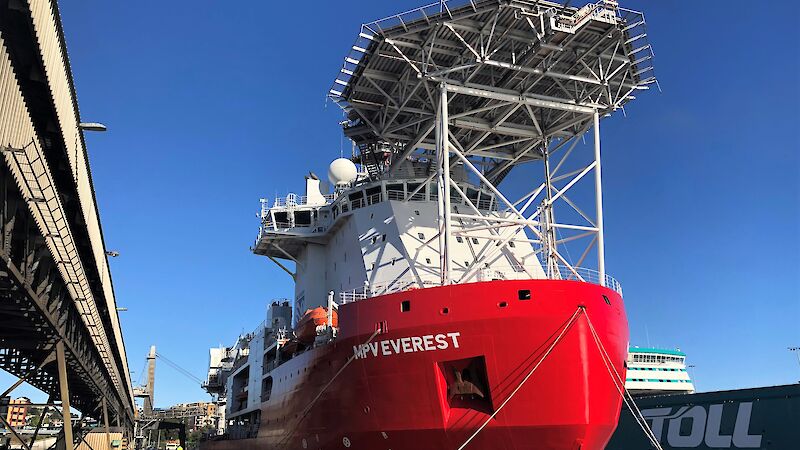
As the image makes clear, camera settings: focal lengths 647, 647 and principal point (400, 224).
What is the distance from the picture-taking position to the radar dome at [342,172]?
109ft

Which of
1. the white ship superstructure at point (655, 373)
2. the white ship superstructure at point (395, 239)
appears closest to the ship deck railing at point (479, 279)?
the white ship superstructure at point (395, 239)

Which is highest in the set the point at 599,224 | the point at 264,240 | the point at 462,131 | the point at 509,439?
the point at 462,131

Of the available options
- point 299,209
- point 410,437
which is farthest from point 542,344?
point 299,209

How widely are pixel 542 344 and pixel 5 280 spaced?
40.3ft

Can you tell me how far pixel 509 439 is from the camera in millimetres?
16984

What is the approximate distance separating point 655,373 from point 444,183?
5201cm

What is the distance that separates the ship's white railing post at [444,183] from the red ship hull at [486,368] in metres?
2.37

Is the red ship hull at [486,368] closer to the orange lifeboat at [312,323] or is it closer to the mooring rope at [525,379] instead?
the mooring rope at [525,379]

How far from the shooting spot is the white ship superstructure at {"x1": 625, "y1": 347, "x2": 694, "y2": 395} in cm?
6306

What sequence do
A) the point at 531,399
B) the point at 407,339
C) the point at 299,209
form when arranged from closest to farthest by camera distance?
1. the point at 531,399
2. the point at 407,339
3. the point at 299,209

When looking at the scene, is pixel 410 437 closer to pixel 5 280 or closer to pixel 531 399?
pixel 531 399

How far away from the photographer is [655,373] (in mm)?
64125

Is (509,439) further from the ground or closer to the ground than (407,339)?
closer to the ground

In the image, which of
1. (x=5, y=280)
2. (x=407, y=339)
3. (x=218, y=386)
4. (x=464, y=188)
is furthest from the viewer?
(x=218, y=386)
